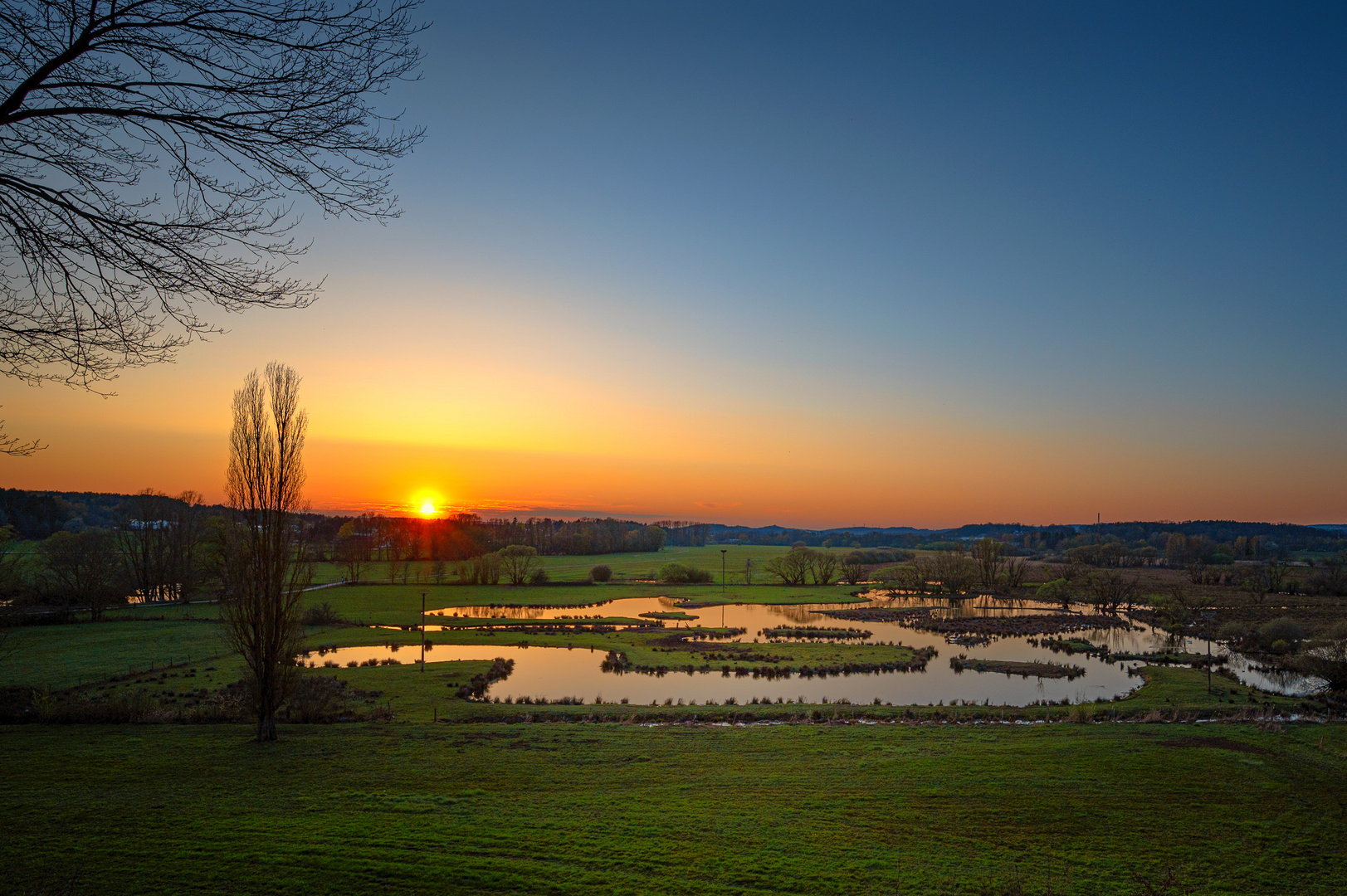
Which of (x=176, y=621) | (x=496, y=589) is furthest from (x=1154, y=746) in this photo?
(x=496, y=589)

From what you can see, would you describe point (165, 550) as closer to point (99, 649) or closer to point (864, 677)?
point (99, 649)

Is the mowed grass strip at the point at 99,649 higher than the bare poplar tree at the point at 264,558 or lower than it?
lower

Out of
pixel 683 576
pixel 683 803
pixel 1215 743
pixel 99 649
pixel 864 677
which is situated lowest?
pixel 683 576

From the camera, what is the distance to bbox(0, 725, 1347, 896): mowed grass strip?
804 cm

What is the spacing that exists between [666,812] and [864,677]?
78.0 ft

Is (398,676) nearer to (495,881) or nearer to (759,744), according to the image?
(759,744)

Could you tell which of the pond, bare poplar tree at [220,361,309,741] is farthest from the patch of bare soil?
bare poplar tree at [220,361,309,741]

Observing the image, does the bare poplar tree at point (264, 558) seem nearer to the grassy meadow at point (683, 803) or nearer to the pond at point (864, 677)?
the grassy meadow at point (683, 803)

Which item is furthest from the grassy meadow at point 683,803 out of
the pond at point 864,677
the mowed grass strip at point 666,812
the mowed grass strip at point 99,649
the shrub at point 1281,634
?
the shrub at point 1281,634

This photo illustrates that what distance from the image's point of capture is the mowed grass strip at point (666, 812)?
8.04 metres

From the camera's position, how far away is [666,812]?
1076 centimetres

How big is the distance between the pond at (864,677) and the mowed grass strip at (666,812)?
11.1m

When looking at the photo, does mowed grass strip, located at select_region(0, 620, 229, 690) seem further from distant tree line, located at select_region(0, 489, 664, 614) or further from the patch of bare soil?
the patch of bare soil

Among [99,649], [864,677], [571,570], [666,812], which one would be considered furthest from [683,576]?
[666,812]
